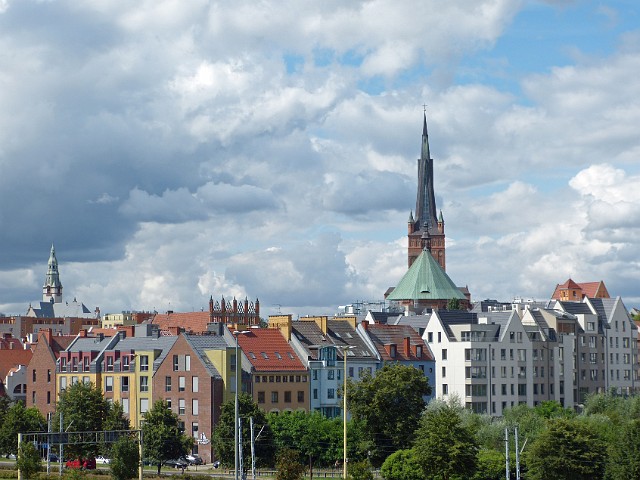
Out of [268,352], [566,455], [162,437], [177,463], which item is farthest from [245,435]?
[566,455]

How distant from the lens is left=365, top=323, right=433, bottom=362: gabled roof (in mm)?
158750

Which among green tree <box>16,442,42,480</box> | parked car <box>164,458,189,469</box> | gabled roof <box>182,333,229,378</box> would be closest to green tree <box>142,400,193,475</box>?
parked car <box>164,458,189,469</box>

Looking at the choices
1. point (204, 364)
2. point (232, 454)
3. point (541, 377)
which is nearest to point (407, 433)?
point (232, 454)

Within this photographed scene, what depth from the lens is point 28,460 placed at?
107438 mm

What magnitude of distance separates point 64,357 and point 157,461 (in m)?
36.7

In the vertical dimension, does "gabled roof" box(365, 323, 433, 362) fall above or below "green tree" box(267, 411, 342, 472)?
above

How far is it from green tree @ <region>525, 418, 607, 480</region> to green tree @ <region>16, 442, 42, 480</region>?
40.9 m

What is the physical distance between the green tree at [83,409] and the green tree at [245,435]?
14.7 m

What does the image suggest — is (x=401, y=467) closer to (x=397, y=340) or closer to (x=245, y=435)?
(x=245, y=435)

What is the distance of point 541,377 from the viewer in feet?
550

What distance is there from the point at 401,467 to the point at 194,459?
2803cm

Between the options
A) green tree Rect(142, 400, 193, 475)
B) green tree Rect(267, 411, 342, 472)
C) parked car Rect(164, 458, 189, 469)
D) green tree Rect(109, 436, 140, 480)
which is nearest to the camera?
green tree Rect(109, 436, 140, 480)

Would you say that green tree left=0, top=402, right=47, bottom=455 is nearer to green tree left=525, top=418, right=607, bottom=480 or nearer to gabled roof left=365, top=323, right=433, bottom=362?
gabled roof left=365, top=323, right=433, bottom=362

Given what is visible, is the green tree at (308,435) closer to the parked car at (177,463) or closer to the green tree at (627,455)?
the parked car at (177,463)
